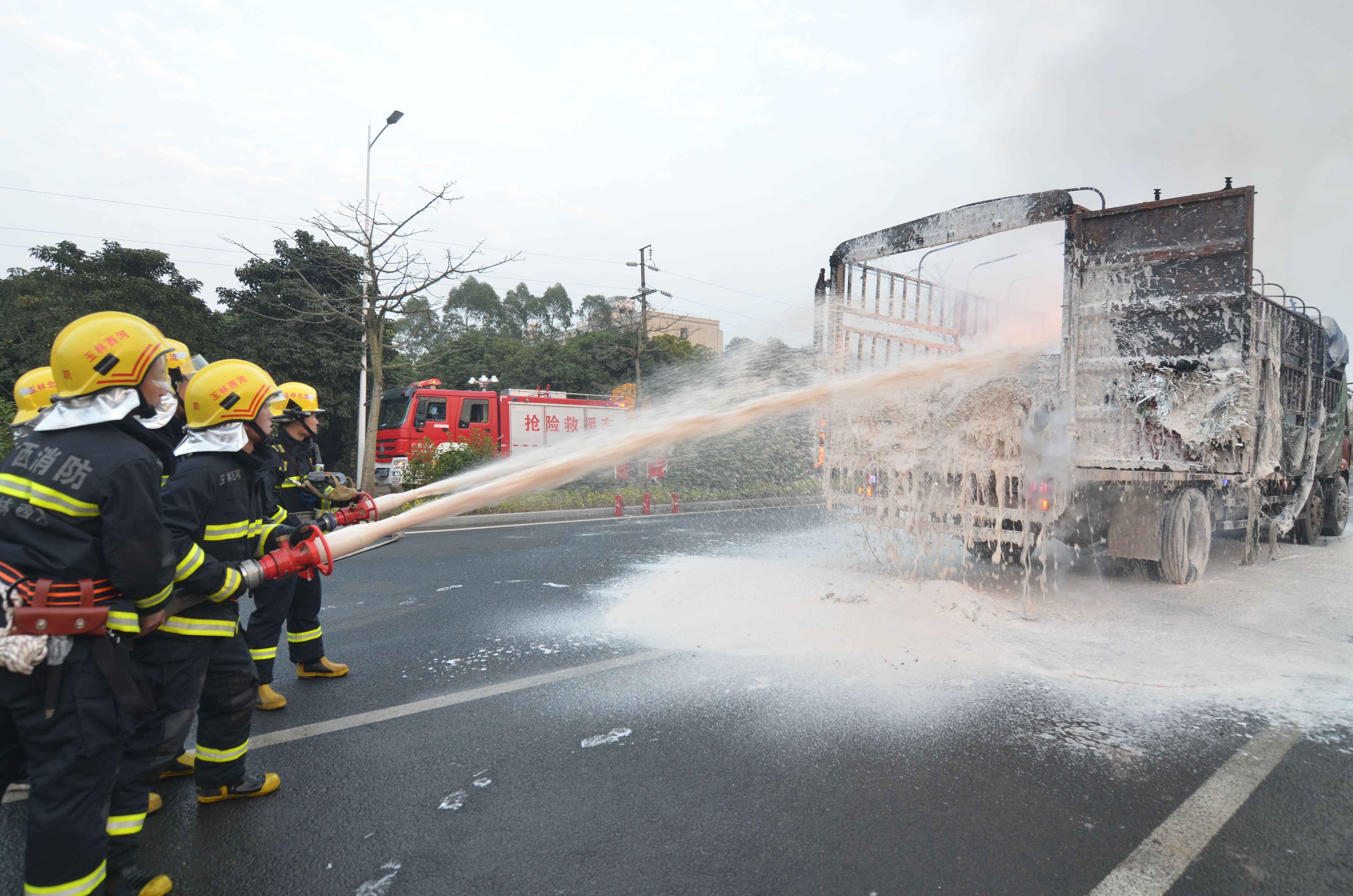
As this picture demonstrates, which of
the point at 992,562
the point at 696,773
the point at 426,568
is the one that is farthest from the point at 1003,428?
the point at 426,568

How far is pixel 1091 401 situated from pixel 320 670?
634 cm

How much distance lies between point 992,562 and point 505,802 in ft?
20.4

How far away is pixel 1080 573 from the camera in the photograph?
24.8ft

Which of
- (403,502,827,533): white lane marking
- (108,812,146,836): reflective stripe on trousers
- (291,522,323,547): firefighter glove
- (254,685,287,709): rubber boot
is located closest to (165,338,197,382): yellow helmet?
(291,522,323,547): firefighter glove

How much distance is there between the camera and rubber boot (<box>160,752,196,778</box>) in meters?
→ 3.33

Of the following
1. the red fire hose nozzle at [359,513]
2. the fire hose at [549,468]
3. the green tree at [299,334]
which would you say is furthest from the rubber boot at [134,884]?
the green tree at [299,334]

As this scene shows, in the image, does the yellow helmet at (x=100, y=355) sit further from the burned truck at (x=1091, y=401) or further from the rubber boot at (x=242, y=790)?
the burned truck at (x=1091, y=401)

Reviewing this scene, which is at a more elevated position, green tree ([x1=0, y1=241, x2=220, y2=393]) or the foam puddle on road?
green tree ([x1=0, y1=241, x2=220, y2=393])

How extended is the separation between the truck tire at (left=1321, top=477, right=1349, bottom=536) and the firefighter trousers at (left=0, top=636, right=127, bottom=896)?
43.9 feet

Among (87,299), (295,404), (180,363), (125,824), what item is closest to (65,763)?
(125,824)

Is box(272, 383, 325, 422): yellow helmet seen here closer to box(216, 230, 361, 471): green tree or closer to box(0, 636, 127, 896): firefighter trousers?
box(0, 636, 127, 896): firefighter trousers

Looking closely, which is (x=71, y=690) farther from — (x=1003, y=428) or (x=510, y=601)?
(x=1003, y=428)

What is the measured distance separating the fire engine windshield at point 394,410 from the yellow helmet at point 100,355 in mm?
15919

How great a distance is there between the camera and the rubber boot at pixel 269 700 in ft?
13.4
